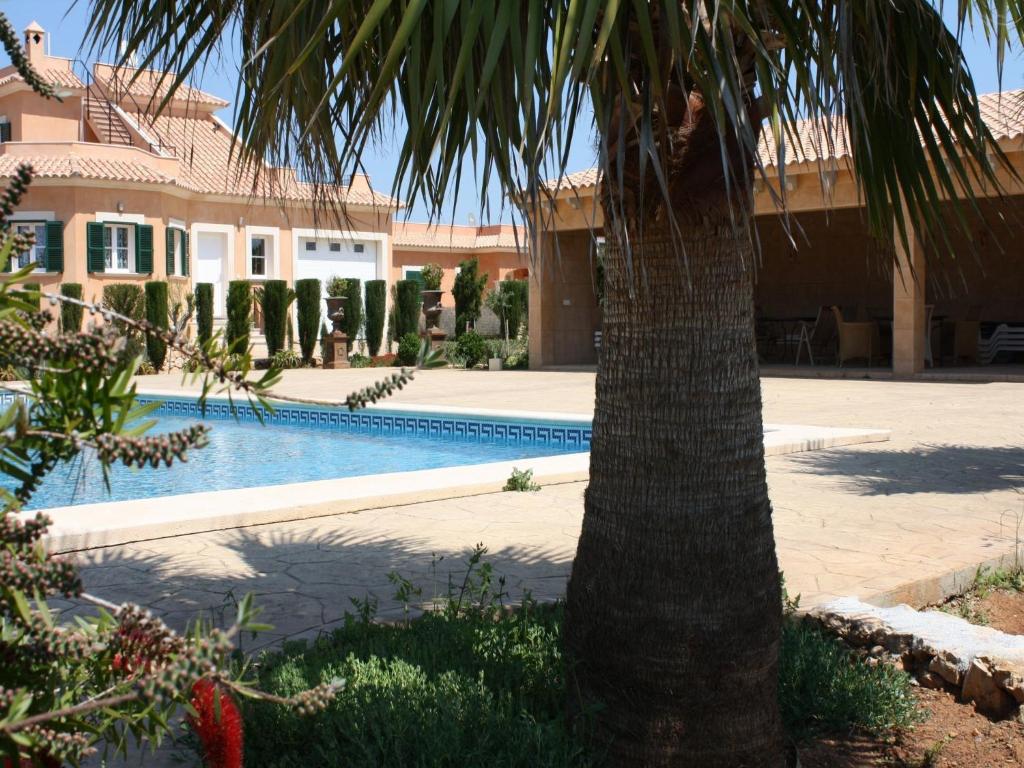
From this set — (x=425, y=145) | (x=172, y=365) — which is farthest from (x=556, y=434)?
(x=172, y=365)

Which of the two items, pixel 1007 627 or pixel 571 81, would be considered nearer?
pixel 571 81

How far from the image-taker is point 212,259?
95.4 feet

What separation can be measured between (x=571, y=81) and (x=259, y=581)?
10.5 feet

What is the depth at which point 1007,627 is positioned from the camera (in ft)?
14.2

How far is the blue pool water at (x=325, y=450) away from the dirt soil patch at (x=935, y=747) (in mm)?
6401

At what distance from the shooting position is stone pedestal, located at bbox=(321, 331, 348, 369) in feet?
→ 79.0

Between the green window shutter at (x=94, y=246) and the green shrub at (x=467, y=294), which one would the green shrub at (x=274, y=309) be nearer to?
the green shrub at (x=467, y=294)

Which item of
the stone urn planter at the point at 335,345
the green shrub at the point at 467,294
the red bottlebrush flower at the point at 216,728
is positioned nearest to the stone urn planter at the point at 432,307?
the green shrub at the point at 467,294

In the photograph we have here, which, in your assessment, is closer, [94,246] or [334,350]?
[334,350]

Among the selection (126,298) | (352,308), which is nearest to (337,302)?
(352,308)

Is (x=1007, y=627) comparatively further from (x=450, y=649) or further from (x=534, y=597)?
(x=450, y=649)

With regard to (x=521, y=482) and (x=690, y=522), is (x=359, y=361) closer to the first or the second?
(x=521, y=482)

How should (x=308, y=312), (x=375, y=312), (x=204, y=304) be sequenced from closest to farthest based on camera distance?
1. (x=204, y=304)
2. (x=308, y=312)
3. (x=375, y=312)

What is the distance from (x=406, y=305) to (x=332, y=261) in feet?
22.6
